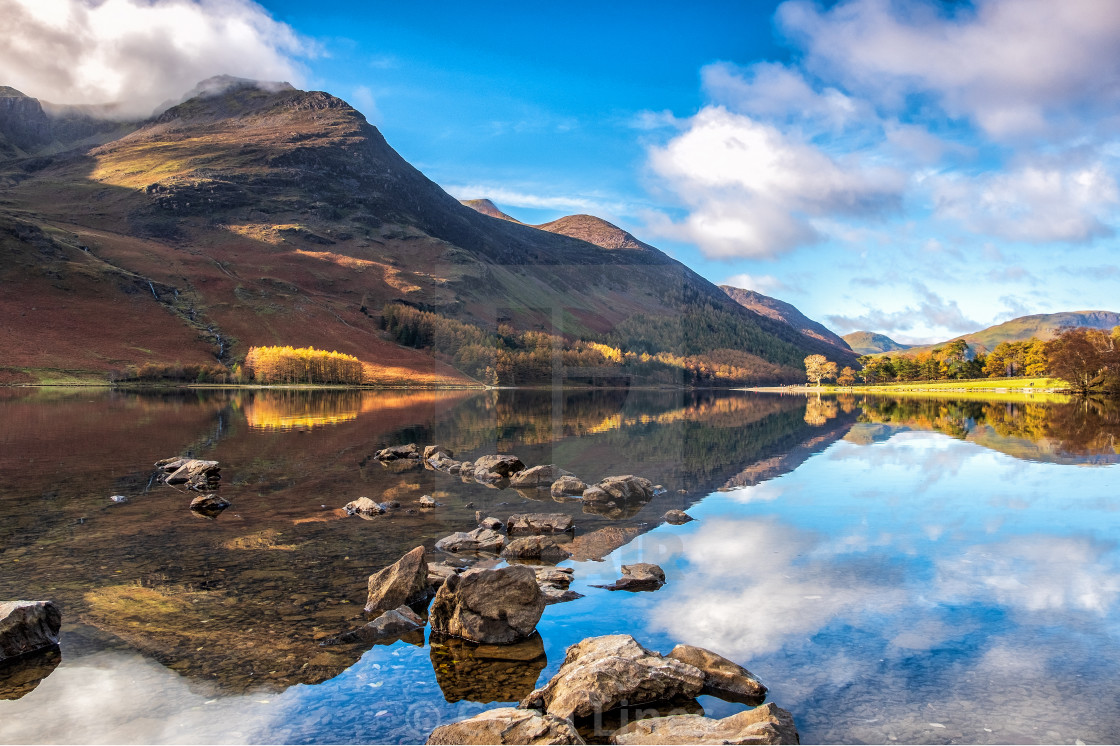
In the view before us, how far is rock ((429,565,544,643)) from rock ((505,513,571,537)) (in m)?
6.66

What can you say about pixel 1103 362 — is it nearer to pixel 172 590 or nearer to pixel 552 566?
pixel 552 566

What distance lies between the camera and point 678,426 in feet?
193

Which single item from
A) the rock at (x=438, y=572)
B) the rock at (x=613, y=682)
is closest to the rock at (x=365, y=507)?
the rock at (x=438, y=572)

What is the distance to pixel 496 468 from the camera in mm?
29172

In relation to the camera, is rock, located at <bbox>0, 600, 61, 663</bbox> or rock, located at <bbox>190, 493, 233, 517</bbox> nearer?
rock, located at <bbox>0, 600, 61, 663</bbox>

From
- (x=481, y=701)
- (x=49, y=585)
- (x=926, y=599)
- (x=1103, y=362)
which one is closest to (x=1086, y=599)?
(x=926, y=599)

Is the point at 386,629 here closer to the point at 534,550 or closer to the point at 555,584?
the point at 555,584

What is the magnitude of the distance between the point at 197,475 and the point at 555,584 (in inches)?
709

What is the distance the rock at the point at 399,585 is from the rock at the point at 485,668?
4.66 feet

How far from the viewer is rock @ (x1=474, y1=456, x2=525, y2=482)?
2848 cm

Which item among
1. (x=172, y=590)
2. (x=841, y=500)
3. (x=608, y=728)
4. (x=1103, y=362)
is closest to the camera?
(x=608, y=728)

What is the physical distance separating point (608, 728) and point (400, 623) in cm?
476

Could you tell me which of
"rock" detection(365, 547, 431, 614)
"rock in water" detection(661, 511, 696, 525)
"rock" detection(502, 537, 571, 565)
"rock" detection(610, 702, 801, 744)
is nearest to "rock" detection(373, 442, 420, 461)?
"rock in water" detection(661, 511, 696, 525)

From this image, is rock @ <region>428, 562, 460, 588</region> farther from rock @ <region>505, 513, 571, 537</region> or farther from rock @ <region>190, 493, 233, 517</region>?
rock @ <region>190, 493, 233, 517</region>
